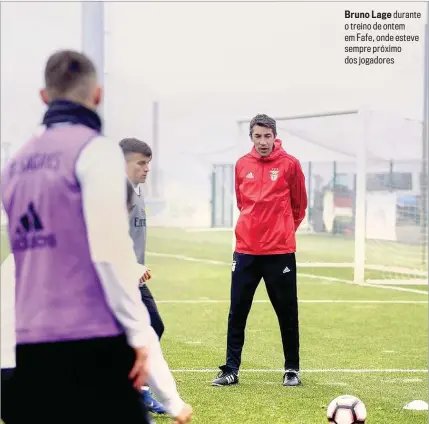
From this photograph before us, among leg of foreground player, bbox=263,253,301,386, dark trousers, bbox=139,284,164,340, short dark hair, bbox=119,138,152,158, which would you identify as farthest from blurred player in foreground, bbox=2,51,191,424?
leg of foreground player, bbox=263,253,301,386

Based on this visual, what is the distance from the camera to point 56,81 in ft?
9.71

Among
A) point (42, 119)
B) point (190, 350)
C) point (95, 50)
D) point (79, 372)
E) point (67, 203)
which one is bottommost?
point (190, 350)

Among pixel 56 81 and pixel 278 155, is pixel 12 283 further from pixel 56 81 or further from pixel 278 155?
pixel 278 155

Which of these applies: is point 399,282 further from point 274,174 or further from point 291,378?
point 274,174

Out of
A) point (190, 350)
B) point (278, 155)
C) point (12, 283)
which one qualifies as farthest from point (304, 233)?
point (12, 283)

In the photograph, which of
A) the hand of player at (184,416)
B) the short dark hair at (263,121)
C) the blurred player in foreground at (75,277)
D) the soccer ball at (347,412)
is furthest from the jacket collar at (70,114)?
the short dark hair at (263,121)

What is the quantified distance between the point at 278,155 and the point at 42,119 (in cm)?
386

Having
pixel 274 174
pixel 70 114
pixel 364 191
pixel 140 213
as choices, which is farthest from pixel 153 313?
pixel 364 191

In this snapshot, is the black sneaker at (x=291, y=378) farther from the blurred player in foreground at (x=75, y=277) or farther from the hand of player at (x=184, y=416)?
the blurred player in foreground at (x=75, y=277)

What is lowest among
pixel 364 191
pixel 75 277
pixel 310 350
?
pixel 310 350

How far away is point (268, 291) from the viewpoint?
22.7 ft

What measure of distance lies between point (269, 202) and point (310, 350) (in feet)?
8.28

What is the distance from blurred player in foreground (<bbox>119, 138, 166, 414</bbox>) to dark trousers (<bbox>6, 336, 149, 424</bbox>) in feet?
6.36

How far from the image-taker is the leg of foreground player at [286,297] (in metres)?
6.80
